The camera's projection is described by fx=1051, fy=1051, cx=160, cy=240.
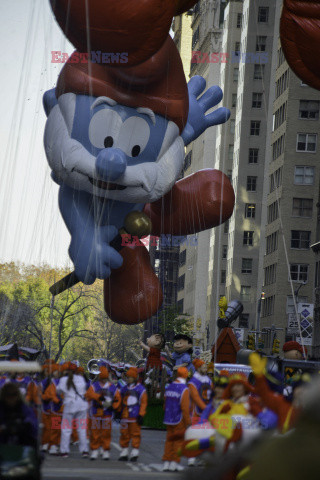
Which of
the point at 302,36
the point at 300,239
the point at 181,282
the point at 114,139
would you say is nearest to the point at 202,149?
the point at 181,282

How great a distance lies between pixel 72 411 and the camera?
57.6 ft

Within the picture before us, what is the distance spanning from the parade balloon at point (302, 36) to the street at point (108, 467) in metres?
6.05

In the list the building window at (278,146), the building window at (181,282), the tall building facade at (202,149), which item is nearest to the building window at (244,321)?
the tall building facade at (202,149)

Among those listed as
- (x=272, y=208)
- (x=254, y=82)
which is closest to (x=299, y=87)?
(x=272, y=208)

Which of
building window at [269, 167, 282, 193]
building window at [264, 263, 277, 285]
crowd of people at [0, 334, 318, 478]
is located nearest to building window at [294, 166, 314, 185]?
building window at [269, 167, 282, 193]

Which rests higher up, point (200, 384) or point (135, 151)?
point (135, 151)

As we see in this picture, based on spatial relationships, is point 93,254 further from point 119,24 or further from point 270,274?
point 270,274

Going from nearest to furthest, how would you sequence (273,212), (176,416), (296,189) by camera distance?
(176,416)
(296,189)
(273,212)

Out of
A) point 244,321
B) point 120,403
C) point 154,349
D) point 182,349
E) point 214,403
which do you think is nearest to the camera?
point 214,403

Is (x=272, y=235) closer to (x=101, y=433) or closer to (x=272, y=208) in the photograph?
(x=272, y=208)

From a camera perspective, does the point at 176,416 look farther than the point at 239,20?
No

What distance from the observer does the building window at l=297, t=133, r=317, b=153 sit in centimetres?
6944

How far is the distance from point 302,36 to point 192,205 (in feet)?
11.3

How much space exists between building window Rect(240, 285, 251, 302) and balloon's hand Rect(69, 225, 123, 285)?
224ft
